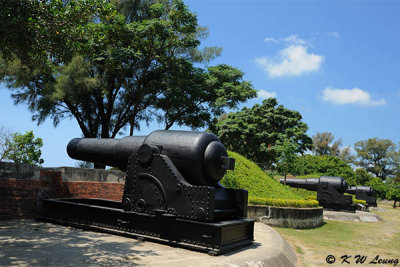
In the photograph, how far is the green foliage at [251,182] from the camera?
468 inches

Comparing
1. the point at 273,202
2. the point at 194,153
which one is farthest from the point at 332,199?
the point at 194,153

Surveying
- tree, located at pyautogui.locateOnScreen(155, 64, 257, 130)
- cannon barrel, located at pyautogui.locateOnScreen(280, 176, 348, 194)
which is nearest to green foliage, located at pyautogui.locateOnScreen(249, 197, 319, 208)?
cannon barrel, located at pyautogui.locateOnScreen(280, 176, 348, 194)

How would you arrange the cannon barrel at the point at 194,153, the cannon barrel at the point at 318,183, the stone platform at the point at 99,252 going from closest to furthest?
the stone platform at the point at 99,252, the cannon barrel at the point at 194,153, the cannon barrel at the point at 318,183

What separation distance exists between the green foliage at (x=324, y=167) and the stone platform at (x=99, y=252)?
33.5 meters

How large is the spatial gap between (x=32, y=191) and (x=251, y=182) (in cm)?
736

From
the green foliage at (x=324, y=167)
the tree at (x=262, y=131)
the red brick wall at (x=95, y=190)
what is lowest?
the red brick wall at (x=95, y=190)

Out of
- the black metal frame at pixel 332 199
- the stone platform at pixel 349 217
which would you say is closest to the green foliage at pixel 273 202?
the stone platform at pixel 349 217

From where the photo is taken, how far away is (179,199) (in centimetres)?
545

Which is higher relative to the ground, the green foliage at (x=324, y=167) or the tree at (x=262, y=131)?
the tree at (x=262, y=131)

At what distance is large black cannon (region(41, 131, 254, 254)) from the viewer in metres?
5.25

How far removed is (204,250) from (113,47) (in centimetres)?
1809

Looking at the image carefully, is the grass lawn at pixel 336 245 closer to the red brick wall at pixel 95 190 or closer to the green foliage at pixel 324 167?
the red brick wall at pixel 95 190

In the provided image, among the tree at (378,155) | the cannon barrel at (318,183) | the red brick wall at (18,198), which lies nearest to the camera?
the red brick wall at (18,198)

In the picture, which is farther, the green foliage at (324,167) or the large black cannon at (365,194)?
the green foliage at (324,167)
